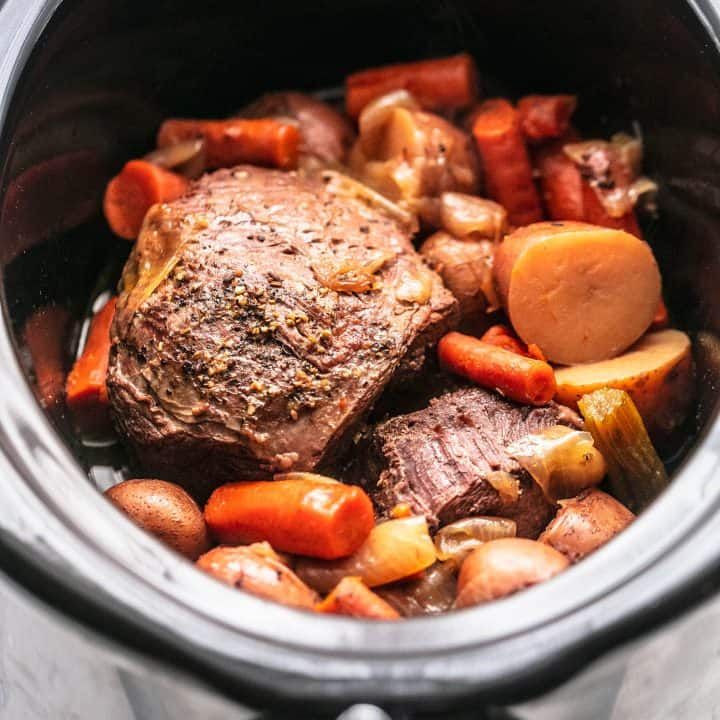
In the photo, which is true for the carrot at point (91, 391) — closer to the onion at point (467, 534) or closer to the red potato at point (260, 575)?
the red potato at point (260, 575)

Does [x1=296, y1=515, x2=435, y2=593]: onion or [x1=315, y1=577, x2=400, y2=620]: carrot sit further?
[x1=296, y1=515, x2=435, y2=593]: onion

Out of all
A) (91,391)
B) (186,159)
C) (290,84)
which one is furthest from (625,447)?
(290,84)

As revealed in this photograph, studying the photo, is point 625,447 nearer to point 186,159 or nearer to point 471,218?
point 471,218

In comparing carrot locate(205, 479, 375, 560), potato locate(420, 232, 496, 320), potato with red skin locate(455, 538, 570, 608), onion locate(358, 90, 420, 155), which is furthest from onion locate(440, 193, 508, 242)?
potato with red skin locate(455, 538, 570, 608)

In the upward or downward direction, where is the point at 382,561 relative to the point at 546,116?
downward

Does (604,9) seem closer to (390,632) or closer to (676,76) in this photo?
(676,76)

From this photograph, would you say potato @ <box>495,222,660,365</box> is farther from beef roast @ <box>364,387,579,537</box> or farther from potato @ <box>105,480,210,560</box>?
potato @ <box>105,480,210,560</box>

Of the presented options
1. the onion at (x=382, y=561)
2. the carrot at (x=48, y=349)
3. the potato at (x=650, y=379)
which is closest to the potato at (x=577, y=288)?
the potato at (x=650, y=379)
